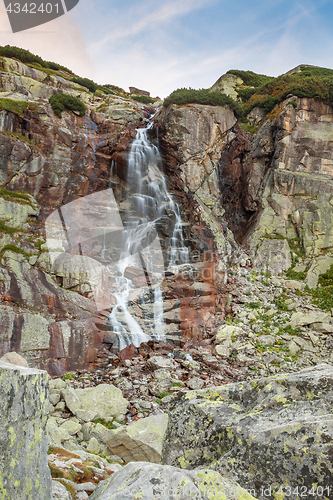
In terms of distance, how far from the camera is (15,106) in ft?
86.8

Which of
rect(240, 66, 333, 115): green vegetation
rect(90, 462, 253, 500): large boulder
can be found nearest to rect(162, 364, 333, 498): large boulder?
rect(90, 462, 253, 500): large boulder

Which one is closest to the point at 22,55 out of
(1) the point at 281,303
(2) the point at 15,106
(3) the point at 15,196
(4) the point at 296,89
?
(2) the point at 15,106

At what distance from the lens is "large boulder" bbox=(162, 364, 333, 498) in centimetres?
268

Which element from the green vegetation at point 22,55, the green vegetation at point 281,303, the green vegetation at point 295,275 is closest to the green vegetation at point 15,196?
the green vegetation at point 281,303

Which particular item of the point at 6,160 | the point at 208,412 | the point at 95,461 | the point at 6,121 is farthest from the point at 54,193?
the point at 208,412

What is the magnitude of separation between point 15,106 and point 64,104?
5670mm

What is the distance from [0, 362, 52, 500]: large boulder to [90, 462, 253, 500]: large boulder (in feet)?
2.67

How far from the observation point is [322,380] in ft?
11.3

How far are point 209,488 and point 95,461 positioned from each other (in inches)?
207

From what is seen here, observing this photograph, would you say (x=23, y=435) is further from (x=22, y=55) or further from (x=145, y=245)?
(x=22, y=55)

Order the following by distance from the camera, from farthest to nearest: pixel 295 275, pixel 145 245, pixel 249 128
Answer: pixel 249 128, pixel 145 245, pixel 295 275

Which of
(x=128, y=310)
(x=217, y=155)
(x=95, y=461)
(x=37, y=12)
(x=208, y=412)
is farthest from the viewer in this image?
(x=217, y=155)

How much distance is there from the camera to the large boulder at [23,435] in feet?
9.16

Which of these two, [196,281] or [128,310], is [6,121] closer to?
[128,310]
